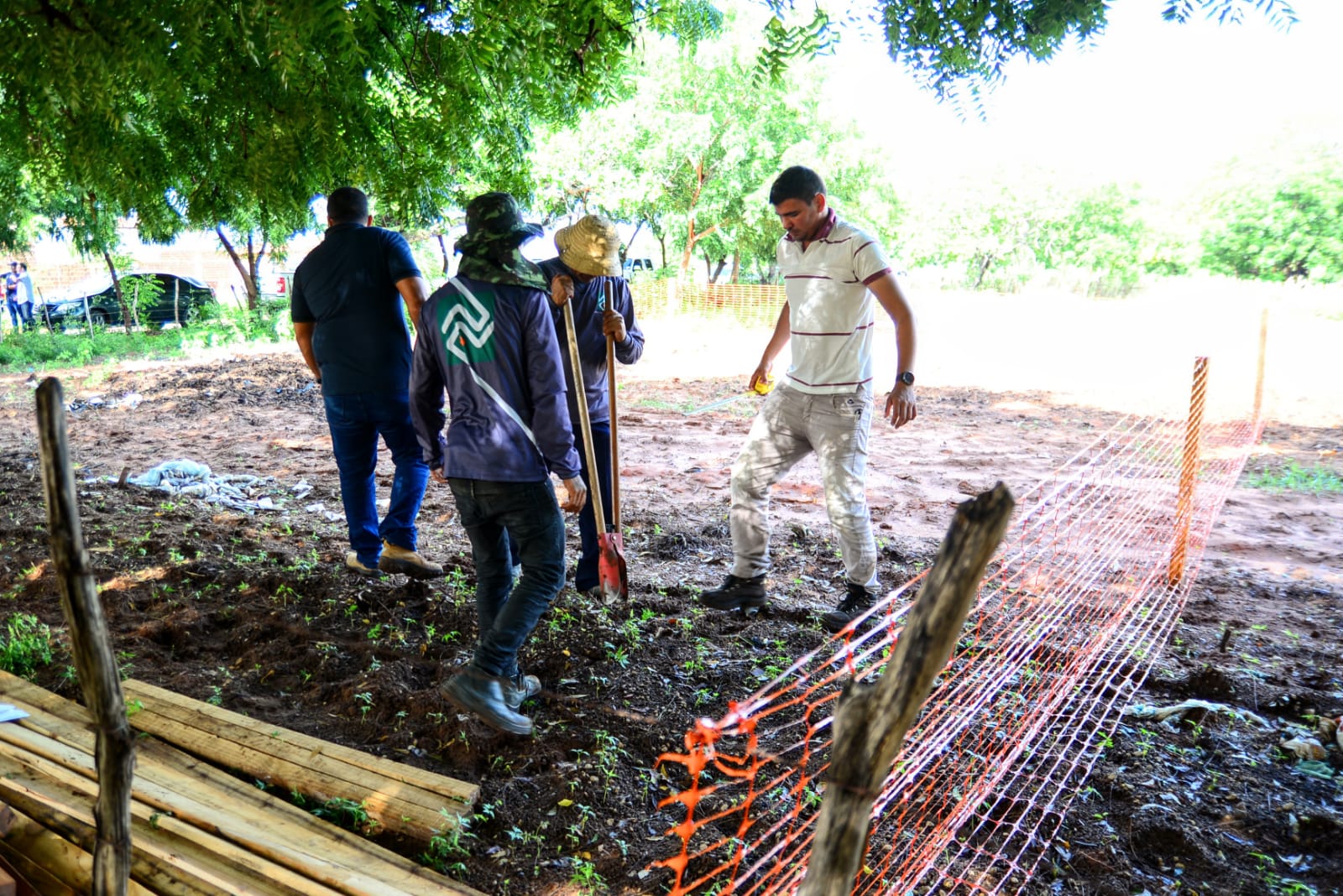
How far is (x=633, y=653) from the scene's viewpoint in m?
4.00

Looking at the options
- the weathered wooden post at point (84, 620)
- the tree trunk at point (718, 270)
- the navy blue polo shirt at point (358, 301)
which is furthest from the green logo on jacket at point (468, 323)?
the tree trunk at point (718, 270)

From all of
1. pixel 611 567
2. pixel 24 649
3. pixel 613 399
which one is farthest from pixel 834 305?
pixel 24 649

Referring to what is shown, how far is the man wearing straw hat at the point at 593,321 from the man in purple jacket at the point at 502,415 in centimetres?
51

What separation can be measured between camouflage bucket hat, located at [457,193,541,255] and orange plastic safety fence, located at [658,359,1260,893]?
1748 millimetres

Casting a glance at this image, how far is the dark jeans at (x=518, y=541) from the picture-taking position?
3.19 meters

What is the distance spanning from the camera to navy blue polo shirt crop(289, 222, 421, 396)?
4355 mm

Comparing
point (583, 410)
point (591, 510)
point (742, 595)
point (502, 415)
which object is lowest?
point (742, 595)

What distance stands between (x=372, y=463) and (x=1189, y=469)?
4.53m

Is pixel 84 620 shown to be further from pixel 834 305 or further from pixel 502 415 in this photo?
pixel 834 305

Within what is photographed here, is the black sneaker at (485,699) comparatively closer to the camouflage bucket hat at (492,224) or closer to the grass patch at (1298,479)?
the camouflage bucket hat at (492,224)

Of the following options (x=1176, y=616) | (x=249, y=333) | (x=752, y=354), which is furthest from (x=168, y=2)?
(x=249, y=333)

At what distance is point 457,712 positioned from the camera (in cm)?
331

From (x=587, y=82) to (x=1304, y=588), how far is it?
5.03m

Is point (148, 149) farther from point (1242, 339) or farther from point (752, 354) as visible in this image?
point (1242, 339)
